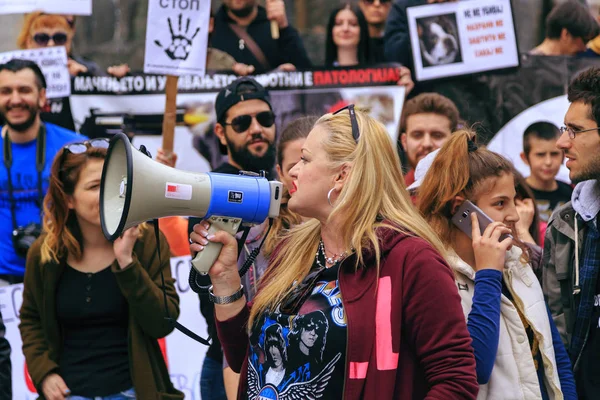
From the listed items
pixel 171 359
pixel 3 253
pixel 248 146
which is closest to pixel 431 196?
pixel 248 146

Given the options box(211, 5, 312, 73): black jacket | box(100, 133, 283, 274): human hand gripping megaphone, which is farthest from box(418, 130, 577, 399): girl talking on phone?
box(211, 5, 312, 73): black jacket

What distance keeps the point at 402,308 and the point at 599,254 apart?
166 cm


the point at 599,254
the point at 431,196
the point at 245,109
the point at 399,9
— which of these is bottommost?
the point at 599,254

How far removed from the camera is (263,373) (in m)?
2.95

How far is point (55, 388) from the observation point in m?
4.21

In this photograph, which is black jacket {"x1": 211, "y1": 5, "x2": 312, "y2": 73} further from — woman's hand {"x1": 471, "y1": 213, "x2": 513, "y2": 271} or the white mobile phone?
woman's hand {"x1": 471, "y1": 213, "x2": 513, "y2": 271}

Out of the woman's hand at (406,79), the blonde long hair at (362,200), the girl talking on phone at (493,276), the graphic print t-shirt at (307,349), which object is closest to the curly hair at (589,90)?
the girl talking on phone at (493,276)

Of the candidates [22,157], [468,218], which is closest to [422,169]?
[468,218]

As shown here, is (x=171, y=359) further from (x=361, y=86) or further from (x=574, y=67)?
(x=574, y=67)

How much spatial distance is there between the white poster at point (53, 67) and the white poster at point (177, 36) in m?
0.97

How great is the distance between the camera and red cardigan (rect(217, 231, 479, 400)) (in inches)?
108

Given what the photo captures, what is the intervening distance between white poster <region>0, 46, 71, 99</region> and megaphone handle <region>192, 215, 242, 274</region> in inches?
149

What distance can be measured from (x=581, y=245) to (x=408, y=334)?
170 centimetres

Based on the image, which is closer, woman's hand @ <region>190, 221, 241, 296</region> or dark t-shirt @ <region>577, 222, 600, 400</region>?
woman's hand @ <region>190, 221, 241, 296</region>
